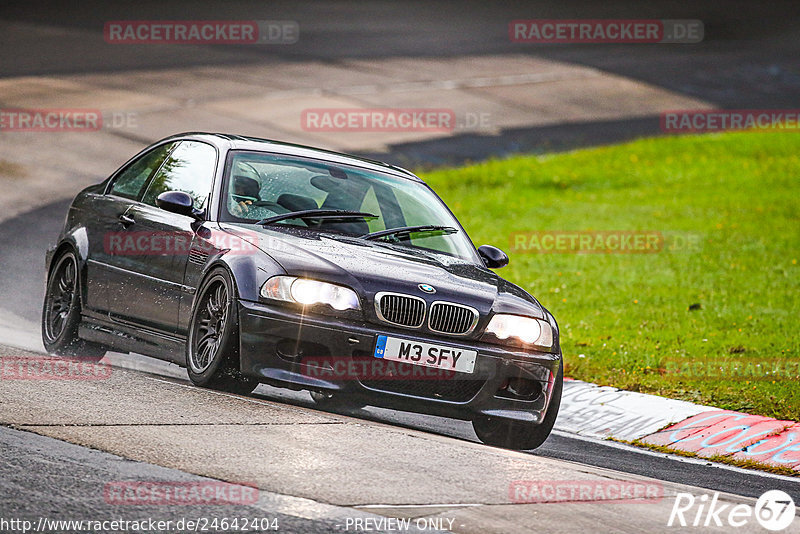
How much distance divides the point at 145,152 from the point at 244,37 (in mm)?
25246

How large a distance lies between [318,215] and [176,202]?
87cm

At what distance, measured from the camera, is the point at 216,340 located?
7336 mm

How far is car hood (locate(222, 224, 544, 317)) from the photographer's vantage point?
7145mm

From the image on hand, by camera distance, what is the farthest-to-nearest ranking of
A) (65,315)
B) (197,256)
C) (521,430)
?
(65,315)
(197,256)
(521,430)

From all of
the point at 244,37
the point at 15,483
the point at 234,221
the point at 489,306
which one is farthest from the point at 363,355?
the point at 244,37
